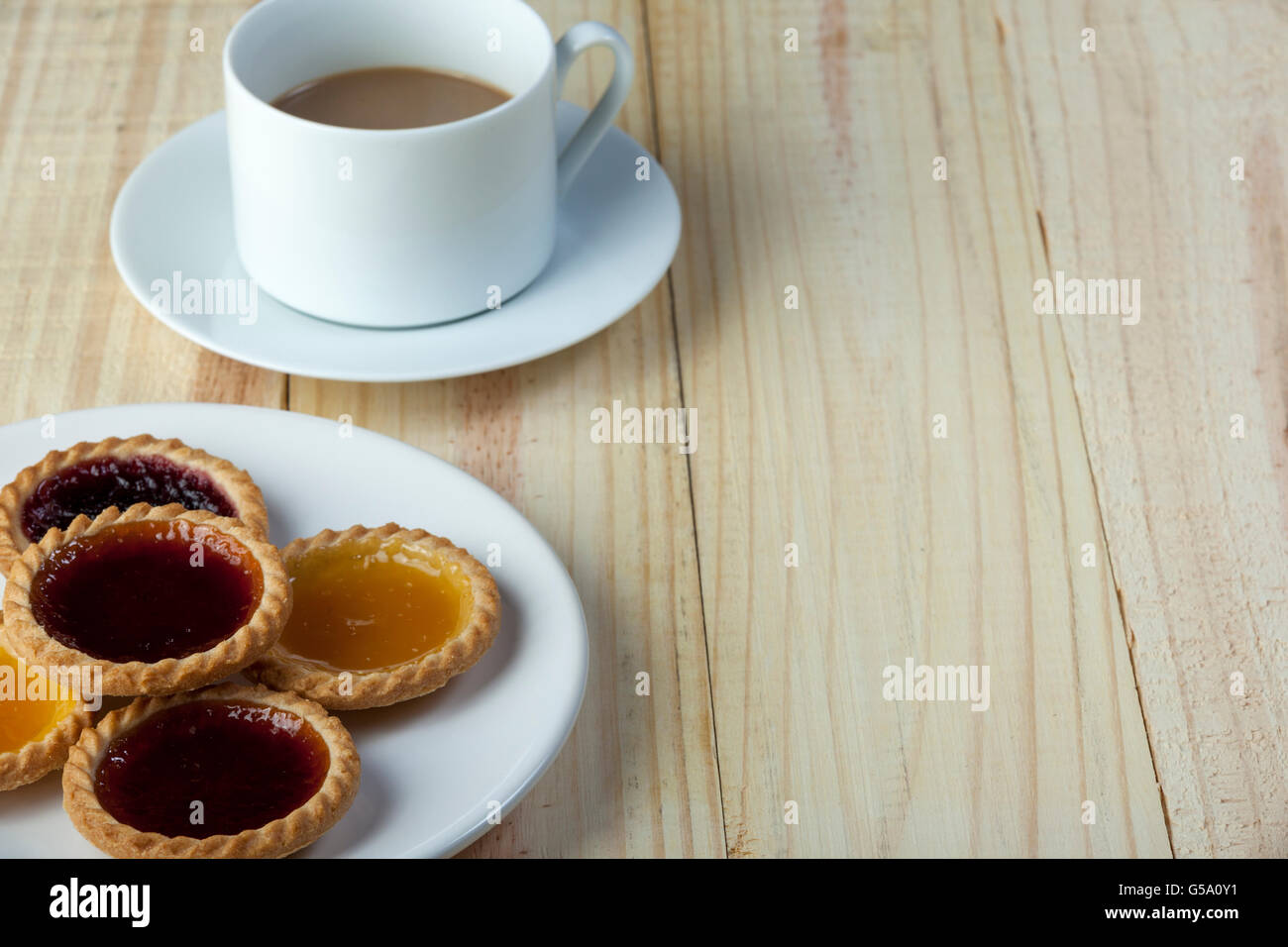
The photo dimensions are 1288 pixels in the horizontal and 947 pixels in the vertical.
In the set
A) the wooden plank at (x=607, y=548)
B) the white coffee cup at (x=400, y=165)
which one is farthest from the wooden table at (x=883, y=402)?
the white coffee cup at (x=400, y=165)

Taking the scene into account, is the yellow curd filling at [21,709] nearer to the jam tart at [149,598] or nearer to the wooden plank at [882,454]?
the jam tart at [149,598]

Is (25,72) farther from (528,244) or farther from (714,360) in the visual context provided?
(714,360)

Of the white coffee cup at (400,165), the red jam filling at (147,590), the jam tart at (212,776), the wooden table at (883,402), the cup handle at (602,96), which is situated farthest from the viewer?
the cup handle at (602,96)

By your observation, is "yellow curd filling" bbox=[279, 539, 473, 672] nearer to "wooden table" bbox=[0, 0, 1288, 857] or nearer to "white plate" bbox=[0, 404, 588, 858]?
"white plate" bbox=[0, 404, 588, 858]

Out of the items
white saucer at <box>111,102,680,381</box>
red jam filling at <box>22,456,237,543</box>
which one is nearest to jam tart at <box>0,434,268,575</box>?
red jam filling at <box>22,456,237,543</box>

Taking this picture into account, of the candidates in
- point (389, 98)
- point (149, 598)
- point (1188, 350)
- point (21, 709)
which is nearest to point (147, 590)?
point (149, 598)

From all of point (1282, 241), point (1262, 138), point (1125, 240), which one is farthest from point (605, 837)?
point (1262, 138)

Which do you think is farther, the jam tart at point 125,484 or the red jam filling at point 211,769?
the jam tart at point 125,484

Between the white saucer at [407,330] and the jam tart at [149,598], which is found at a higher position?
the white saucer at [407,330]
